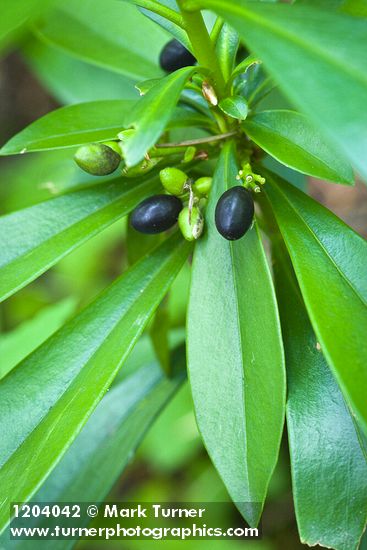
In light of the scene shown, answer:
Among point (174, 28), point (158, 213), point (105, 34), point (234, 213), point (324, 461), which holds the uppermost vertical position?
point (105, 34)

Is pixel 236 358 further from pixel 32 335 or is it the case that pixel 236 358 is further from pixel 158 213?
pixel 32 335

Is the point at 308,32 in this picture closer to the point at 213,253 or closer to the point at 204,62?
the point at 204,62

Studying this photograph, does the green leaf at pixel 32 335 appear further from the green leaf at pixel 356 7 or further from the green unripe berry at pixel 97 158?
the green leaf at pixel 356 7

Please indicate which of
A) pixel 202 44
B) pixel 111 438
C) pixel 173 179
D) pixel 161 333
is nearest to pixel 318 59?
pixel 202 44

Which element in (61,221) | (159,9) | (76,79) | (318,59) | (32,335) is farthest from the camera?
(32,335)

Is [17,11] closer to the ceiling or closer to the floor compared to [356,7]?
closer to the floor

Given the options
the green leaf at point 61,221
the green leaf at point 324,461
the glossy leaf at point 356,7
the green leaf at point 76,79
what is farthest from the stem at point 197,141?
the green leaf at point 76,79
